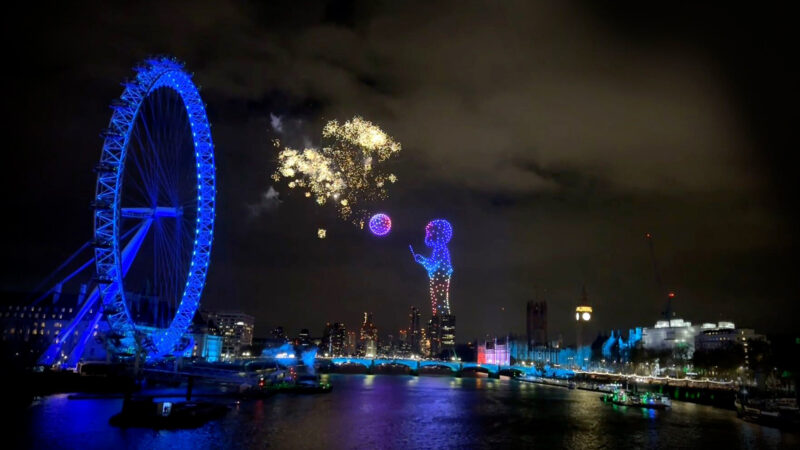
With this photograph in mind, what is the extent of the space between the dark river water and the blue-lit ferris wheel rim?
33.7ft

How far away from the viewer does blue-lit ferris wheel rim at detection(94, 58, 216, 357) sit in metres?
59.6

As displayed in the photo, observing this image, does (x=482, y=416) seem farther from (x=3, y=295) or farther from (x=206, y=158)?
(x=3, y=295)

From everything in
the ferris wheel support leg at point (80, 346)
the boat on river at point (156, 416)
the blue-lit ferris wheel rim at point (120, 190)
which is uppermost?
the blue-lit ferris wheel rim at point (120, 190)

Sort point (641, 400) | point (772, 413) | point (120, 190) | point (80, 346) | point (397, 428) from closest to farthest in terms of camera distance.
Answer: point (397, 428)
point (120, 190)
point (772, 413)
point (80, 346)
point (641, 400)

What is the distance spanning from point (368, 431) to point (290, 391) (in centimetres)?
4797

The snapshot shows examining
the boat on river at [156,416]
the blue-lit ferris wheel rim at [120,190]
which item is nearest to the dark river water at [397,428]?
the boat on river at [156,416]

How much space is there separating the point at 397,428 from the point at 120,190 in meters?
35.6

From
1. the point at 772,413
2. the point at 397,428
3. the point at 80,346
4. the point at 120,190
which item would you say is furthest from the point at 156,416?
the point at 772,413

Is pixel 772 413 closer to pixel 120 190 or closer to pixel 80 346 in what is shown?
pixel 120 190

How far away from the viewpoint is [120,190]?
5988 centimetres

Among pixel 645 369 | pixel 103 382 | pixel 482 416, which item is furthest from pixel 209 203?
pixel 645 369

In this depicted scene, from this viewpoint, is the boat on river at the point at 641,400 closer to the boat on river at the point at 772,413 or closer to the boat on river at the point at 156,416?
the boat on river at the point at 772,413

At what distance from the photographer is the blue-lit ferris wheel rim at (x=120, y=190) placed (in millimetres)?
59562

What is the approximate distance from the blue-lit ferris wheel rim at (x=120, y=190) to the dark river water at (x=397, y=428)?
1028cm
